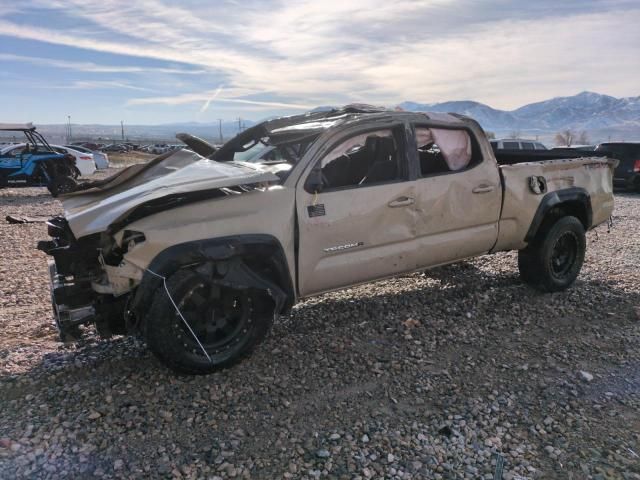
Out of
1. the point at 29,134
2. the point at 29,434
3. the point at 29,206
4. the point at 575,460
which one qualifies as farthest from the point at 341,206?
the point at 29,134

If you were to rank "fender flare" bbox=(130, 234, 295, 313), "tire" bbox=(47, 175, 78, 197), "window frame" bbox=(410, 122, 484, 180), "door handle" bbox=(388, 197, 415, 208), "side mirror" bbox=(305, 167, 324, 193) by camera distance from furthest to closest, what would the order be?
"tire" bbox=(47, 175, 78, 197)
"window frame" bbox=(410, 122, 484, 180)
"door handle" bbox=(388, 197, 415, 208)
"side mirror" bbox=(305, 167, 324, 193)
"fender flare" bbox=(130, 234, 295, 313)

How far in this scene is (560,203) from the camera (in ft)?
18.1

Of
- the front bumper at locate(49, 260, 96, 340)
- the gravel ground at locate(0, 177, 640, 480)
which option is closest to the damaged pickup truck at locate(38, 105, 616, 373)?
the front bumper at locate(49, 260, 96, 340)

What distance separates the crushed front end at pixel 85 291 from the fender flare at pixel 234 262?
26 cm

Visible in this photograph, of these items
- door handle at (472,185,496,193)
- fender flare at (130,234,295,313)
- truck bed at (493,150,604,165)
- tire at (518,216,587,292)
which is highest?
truck bed at (493,150,604,165)

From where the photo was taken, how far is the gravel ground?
9.18 feet

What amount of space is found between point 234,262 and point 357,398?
127 cm

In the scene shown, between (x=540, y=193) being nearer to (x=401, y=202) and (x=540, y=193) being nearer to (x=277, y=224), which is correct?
(x=401, y=202)

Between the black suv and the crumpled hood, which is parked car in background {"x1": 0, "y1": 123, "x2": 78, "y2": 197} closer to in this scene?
the crumpled hood

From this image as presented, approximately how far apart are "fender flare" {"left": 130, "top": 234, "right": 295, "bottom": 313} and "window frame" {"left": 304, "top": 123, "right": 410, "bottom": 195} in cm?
60

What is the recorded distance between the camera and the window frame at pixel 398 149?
396cm

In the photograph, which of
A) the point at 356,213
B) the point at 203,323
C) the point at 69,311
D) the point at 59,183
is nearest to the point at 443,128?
the point at 356,213

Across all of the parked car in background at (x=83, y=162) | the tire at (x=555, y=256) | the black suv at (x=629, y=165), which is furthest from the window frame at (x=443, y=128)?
the parked car in background at (x=83, y=162)

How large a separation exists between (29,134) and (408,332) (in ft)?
47.9
